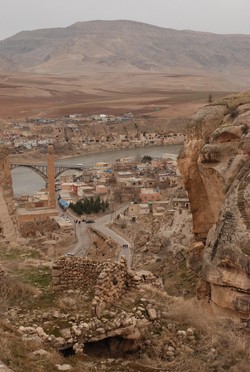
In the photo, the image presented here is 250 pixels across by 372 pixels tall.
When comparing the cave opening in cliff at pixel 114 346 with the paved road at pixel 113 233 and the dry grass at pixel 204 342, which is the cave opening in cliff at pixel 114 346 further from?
the paved road at pixel 113 233

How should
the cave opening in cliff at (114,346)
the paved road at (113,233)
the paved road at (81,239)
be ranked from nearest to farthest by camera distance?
the cave opening in cliff at (114,346), the paved road at (113,233), the paved road at (81,239)

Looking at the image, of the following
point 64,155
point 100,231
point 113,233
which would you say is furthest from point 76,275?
point 64,155

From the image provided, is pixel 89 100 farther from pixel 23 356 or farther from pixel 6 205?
pixel 23 356

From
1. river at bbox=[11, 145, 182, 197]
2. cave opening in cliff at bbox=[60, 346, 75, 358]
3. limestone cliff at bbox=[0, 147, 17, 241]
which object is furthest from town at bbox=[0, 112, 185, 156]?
cave opening in cliff at bbox=[60, 346, 75, 358]

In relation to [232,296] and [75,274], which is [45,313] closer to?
[75,274]

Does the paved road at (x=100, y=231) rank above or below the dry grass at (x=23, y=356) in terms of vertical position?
below

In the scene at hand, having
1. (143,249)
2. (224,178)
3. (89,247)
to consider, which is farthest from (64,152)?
(224,178)

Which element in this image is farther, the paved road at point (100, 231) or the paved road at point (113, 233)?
the paved road at point (100, 231)

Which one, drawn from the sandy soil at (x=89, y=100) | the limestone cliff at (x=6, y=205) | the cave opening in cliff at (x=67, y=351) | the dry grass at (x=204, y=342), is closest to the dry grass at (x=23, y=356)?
the cave opening in cliff at (x=67, y=351)
